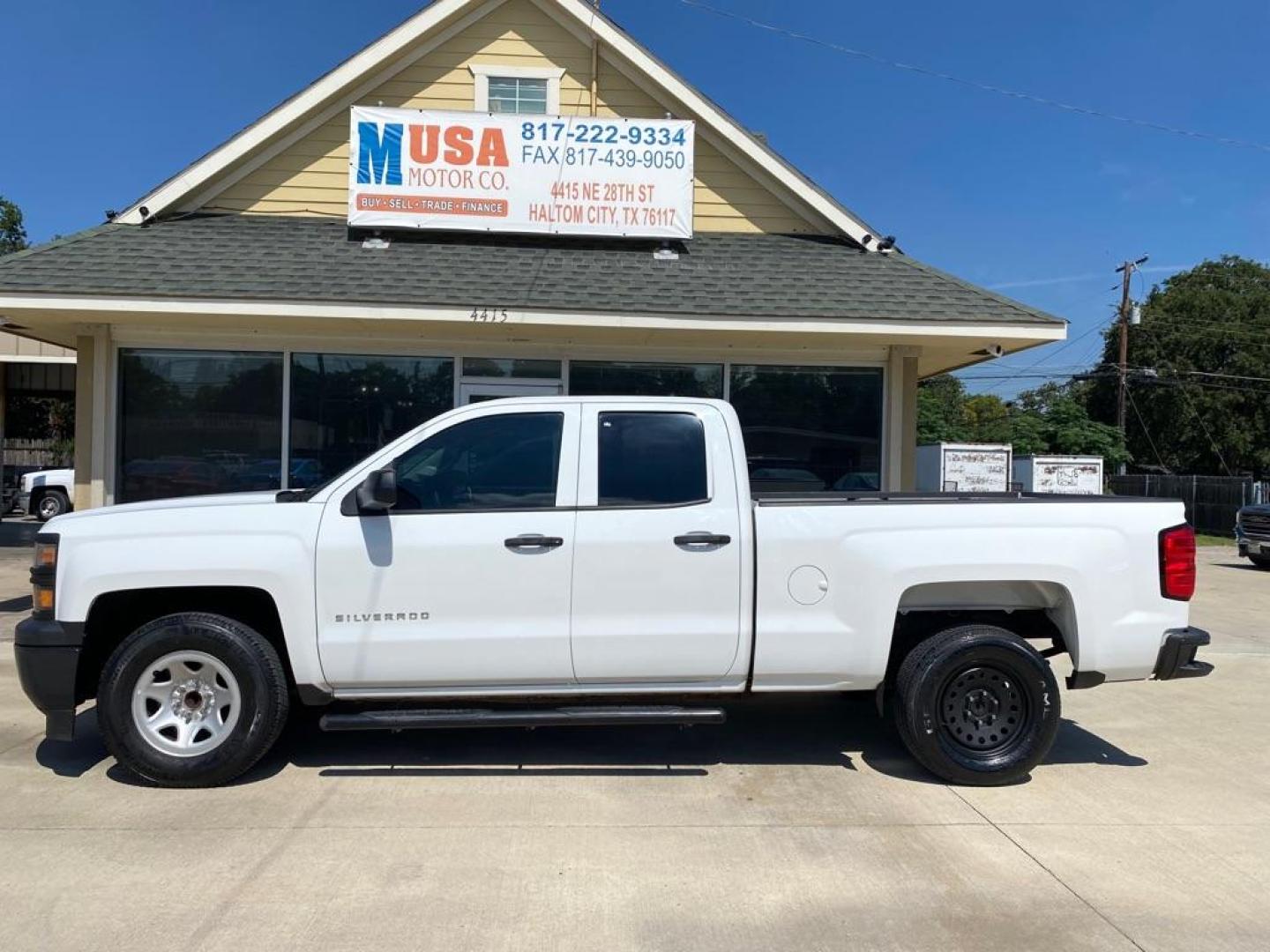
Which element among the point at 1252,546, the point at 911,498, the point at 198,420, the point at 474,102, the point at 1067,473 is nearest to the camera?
the point at 911,498

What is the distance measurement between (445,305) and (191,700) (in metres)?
4.75

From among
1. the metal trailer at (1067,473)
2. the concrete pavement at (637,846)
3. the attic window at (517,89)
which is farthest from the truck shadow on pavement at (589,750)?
the metal trailer at (1067,473)

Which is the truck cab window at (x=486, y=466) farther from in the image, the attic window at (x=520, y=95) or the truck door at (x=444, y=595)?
the attic window at (x=520, y=95)

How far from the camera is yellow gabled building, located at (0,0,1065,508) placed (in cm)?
909

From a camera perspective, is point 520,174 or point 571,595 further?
point 520,174

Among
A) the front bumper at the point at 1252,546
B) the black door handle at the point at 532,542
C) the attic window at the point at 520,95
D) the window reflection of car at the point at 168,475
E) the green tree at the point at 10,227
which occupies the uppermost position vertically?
the green tree at the point at 10,227

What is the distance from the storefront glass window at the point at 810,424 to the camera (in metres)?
10.3

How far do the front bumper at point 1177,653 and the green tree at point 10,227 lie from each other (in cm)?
4869

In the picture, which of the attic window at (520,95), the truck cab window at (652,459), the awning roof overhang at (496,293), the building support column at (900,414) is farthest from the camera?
the attic window at (520,95)

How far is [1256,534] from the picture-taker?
19.9 meters

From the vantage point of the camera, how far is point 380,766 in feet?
17.8

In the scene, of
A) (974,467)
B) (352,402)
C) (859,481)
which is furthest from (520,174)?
(974,467)

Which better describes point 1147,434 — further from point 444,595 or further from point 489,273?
point 444,595

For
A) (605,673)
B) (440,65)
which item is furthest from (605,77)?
(605,673)
